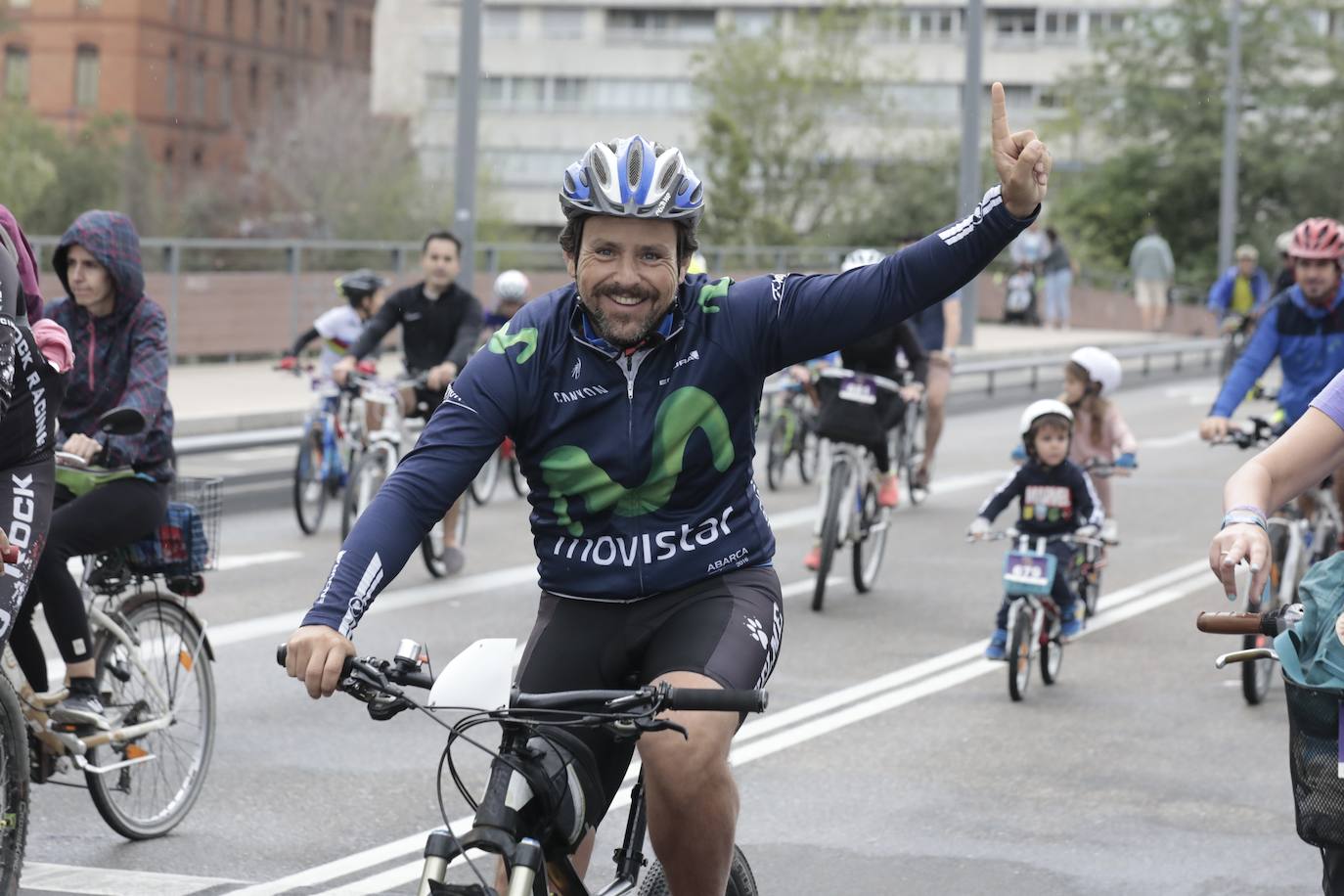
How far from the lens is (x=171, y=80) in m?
70.6

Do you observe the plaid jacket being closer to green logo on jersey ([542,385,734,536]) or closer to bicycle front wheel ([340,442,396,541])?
green logo on jersey ([542,385,734,536])

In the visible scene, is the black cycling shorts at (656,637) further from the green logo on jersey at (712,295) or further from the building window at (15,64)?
the building window at (15,64)

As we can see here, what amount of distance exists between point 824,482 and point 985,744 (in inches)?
150

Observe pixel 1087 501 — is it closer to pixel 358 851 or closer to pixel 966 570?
pixel 966 570

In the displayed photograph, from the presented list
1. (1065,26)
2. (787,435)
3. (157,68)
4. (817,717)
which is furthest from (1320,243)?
(1065,26)

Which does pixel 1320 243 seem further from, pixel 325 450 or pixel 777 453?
pixel 777 453

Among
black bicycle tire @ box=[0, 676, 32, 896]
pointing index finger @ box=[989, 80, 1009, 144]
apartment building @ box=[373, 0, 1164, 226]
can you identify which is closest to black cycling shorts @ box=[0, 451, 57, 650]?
black bicycle tire @ box=[0, 676, 32, 896]

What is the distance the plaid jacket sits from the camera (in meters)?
6.73

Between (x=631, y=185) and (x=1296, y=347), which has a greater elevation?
(x=631, y=185)

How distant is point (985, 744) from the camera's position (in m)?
8.67

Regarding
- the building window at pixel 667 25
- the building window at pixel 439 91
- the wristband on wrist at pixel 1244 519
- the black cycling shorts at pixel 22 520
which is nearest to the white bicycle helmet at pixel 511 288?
the black cycling shorts at pixel 22 520

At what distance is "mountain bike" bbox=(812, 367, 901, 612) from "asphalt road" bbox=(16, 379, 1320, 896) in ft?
0.81

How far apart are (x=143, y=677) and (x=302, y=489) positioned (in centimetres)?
801

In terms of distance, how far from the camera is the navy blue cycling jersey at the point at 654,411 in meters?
4.30
